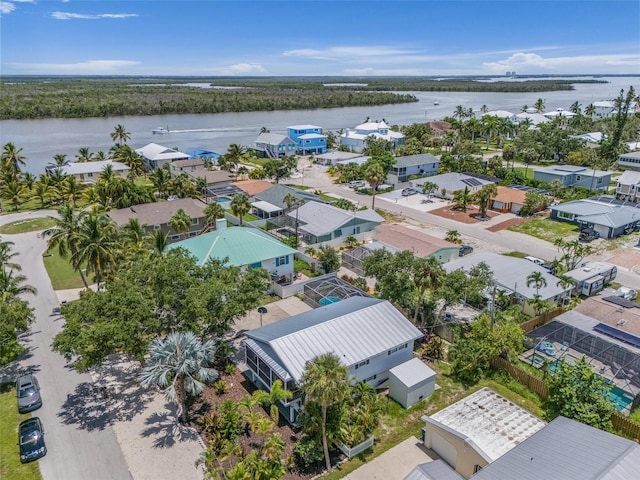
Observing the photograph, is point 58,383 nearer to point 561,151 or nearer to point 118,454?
point 118,454

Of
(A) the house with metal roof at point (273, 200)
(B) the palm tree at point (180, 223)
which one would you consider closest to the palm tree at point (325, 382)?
(B) the palm tree at point (180, 223)

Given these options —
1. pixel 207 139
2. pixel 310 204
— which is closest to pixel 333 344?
pixel 310 204

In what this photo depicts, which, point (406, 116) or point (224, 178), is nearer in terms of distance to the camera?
point (224, 178)

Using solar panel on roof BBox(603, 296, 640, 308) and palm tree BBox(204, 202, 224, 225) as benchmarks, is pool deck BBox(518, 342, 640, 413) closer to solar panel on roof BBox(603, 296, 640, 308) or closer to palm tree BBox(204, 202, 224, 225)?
solar panel on roof BBox(603, 296, 640, 308)

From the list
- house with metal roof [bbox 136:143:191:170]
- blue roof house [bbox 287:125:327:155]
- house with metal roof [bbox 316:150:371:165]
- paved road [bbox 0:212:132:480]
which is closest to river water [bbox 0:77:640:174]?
blue roof house [bbox 287:125:327:155]

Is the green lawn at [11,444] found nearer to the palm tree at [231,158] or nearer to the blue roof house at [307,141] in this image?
the palm tree at [231,158]
